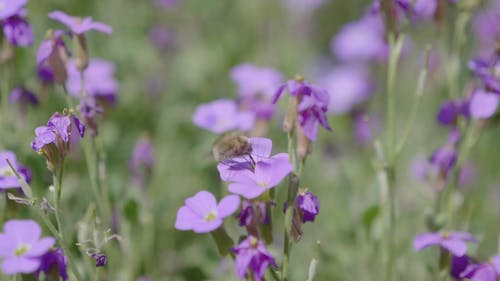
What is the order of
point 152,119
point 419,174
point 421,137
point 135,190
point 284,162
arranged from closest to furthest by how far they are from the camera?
point 284,162 < point 135,190 < point 419,174 < point 152,119 < point 421,137

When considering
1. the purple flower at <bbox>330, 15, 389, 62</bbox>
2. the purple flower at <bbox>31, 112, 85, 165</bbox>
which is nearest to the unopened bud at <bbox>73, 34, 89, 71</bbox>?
the purple flower at <bbox>31, 112, 85, 165</bbox>

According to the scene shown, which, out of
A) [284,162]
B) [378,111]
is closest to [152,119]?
[378,111]

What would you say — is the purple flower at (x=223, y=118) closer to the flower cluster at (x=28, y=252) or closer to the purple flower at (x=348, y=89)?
the flower cluster at (x=28, y=252)

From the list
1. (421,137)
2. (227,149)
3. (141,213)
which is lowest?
(421,137)

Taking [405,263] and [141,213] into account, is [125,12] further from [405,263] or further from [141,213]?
[405,263]

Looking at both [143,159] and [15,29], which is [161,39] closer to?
[143,159]

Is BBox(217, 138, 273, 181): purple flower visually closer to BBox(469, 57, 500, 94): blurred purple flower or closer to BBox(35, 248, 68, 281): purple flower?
BBox(35, 248, 68, 281): purple flower

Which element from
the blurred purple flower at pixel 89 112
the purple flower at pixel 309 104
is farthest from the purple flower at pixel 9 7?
the purple flower at pixel 309 104
